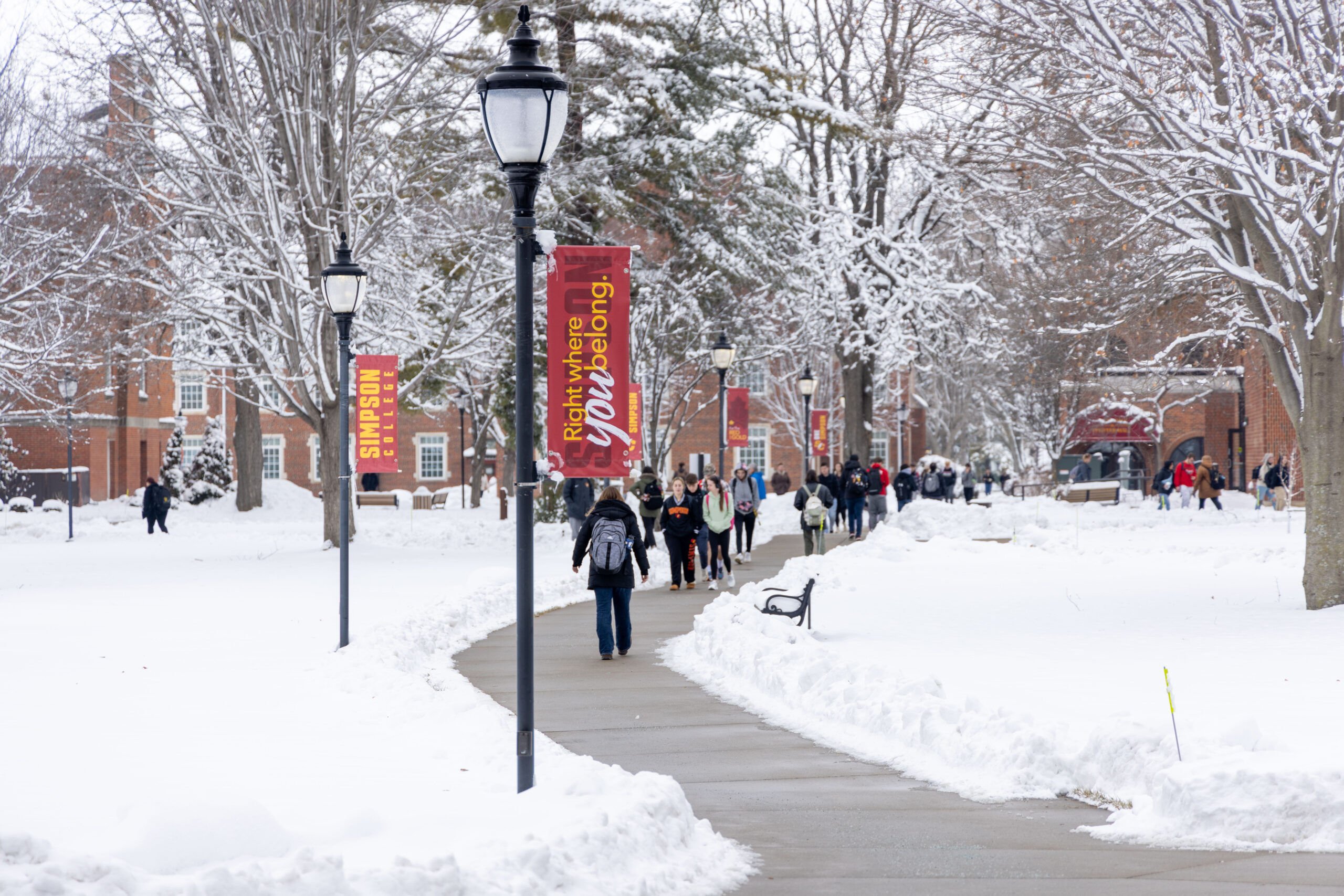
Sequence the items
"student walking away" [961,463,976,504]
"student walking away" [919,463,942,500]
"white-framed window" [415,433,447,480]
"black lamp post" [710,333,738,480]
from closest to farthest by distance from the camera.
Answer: "black lamp post" [710,333,738,480] → "student walking away" [919,463,942,500] → "student walking away" [961,463,976,504] → "white-framed window" [415,433,447,480]

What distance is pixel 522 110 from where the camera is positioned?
6.95 m

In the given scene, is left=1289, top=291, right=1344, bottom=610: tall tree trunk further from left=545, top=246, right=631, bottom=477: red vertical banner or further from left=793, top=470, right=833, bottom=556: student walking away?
left=793, top=470, right=833, bottom=556: student walking away

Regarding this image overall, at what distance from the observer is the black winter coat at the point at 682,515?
19406 millimetres

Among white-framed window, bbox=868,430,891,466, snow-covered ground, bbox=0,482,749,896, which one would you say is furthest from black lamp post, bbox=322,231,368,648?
white-framed window, bbox=868,430,891,466

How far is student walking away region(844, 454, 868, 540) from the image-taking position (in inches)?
1200

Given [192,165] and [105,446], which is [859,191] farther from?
[105,446]

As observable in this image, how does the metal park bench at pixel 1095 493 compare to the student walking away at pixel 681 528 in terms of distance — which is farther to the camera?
the metal park bench at pixel 1095 493

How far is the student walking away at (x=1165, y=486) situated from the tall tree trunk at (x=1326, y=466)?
23.2 meters

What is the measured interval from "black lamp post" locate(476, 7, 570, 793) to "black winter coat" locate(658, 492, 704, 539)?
12141mm

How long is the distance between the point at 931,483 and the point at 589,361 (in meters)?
30.5

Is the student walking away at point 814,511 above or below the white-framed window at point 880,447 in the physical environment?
below

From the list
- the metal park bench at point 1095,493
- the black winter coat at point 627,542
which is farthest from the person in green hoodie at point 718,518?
the metal park bench at point 1095,493

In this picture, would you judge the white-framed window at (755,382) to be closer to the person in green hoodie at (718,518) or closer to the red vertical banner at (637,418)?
the red vertical banner at (637,418)

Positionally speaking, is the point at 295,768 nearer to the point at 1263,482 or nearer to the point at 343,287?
the point at 343,287
